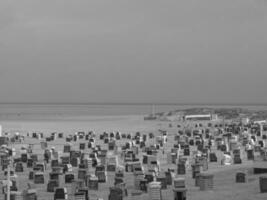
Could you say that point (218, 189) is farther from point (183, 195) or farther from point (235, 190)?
point (183, 195)

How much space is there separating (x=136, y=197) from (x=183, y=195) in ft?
11.1

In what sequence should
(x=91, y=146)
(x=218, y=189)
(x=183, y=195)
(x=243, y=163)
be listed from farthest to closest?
1. (x=91, y=146)
2. (x=243, y=163)
3. (x=218, y=189)
4. (x=183, y=195)

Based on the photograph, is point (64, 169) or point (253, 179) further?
point (64, 169)

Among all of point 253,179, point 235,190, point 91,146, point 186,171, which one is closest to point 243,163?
point 186,171

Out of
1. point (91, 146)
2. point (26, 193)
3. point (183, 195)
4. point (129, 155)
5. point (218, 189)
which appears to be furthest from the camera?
point (91, 146)

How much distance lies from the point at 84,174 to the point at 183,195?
8.56 metres

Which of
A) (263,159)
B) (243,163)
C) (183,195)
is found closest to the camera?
(183,195)

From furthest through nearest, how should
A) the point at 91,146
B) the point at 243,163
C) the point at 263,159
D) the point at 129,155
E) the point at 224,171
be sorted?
the point at 91,146
the point at 129,155
the point at 243,163
the point at 224,171
the point at 263,159

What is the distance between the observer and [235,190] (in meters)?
20.7

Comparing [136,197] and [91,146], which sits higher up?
[91,146]

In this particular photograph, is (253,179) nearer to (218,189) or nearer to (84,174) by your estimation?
(218,189)

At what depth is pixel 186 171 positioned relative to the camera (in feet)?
92.9

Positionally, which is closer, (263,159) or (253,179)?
(253,179)

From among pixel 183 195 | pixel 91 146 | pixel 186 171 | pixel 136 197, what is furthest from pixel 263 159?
pixel 91 146
